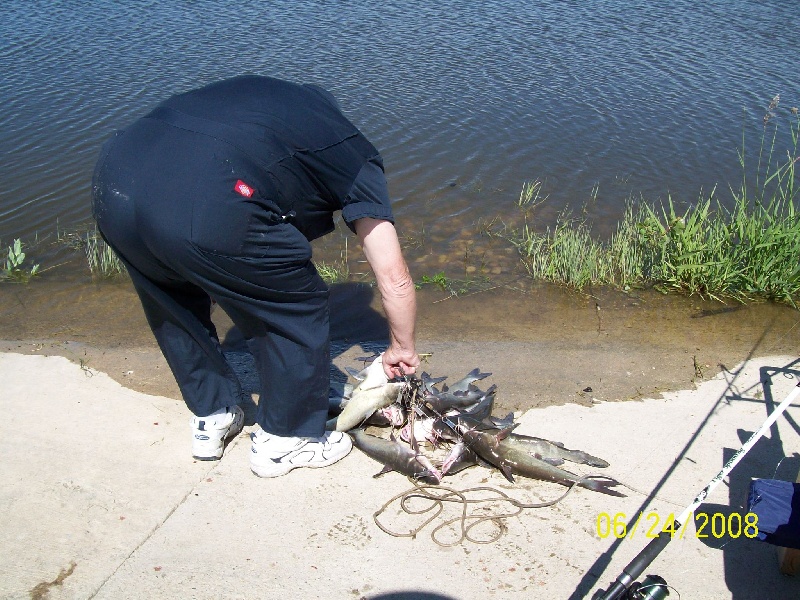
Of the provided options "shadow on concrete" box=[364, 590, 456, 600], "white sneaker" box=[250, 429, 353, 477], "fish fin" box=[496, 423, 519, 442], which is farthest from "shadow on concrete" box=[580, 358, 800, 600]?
"white sneaker" box=[250, 429, 353, 477]

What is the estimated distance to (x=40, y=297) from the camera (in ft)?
20.6

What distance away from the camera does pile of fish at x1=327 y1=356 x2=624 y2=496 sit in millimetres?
3658

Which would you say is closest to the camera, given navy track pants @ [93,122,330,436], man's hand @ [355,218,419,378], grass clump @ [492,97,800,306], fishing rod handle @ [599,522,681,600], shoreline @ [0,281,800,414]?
fishing rod handle @ [599,522,681,600]

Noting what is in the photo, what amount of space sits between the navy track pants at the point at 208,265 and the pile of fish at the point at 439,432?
40cm

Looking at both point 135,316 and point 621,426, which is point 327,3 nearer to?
point 135,316

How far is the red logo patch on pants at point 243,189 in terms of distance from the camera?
9.51 feet

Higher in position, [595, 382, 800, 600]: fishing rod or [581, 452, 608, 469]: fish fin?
[595, 382, 800, 600]: fishing rod

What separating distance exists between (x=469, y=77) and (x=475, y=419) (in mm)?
7473

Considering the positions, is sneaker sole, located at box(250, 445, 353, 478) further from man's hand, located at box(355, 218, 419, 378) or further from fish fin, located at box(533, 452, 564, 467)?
fish fin, located at box(533, 452, 564, 467)

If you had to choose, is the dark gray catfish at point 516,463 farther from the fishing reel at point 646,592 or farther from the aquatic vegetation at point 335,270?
the aquatic vegetation at point 335,270

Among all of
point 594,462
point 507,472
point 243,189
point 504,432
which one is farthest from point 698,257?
point 243,189

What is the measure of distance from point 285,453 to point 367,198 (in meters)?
1.26

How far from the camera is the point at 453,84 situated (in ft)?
33.8
